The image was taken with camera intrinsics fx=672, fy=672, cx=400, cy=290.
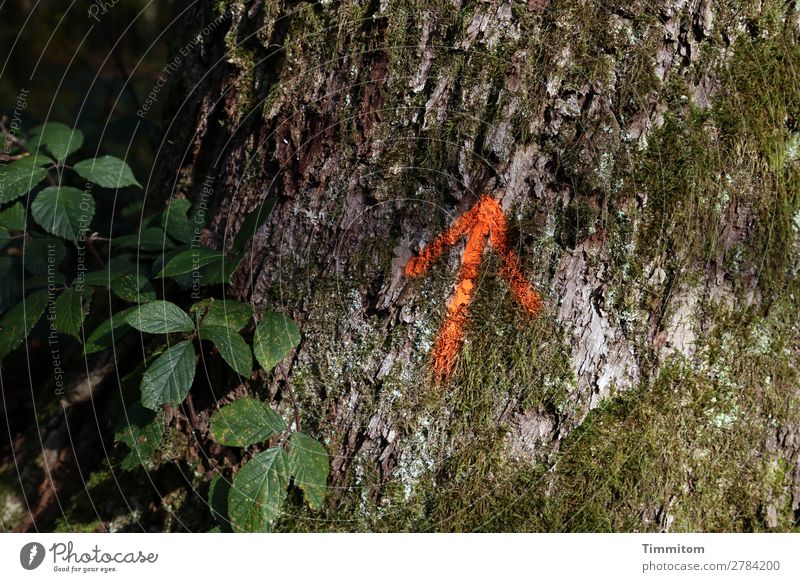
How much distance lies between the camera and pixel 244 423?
1.78 metres

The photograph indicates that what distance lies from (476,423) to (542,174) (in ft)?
2.24

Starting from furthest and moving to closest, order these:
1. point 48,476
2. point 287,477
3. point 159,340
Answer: point 48,476 → point 159,340 → point 287,477

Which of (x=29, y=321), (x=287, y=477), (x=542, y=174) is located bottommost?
(x=287, y=477)

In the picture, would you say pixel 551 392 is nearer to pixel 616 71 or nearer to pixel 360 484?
pixel 360 484

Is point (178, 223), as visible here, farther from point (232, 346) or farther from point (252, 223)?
point (232, 346)

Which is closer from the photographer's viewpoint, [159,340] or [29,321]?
[29,321]

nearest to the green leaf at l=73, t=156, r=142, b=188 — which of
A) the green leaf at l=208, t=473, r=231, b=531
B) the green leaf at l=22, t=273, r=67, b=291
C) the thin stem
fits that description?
the green leaf at l=22, t=273, r=67, b=291

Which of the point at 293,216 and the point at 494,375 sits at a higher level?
the point at 293,216

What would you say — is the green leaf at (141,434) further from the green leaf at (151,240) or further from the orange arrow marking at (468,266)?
the orange arrow marking at (468,266)

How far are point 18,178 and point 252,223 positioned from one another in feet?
2.84

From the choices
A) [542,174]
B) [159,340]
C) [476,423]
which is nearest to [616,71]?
[542,174]

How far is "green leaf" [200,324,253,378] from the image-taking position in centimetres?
170

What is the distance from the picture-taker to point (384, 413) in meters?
1.80
